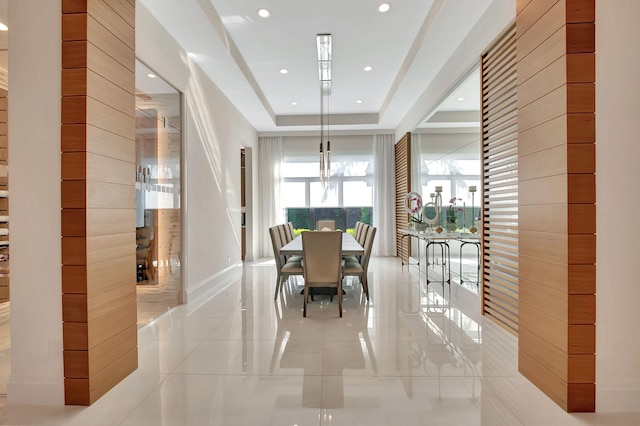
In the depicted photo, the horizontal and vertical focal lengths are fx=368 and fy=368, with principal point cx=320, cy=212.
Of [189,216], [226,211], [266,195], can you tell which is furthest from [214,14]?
[266,195]

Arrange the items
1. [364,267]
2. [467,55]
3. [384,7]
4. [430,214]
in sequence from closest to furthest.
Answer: [384,7]
[467,55]
[364,267]
[430,214]

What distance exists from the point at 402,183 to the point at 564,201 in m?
6.27

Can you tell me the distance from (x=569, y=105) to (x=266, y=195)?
7427 millimetres

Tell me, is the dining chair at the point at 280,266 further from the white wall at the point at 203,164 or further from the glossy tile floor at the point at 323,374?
the white wall at the point at 203,164

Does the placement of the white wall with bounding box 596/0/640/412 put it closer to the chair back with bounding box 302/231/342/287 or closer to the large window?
the chair back with bounding box 302/231/342/287

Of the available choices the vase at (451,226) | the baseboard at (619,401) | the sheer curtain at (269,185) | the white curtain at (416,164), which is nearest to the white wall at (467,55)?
the white curtain at (416,164)

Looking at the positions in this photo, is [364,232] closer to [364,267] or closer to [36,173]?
[364,267]

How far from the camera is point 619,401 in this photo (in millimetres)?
2006

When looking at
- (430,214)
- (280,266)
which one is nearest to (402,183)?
(430,214)

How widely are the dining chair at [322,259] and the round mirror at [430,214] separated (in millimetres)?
2235

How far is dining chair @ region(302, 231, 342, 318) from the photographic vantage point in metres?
3.89

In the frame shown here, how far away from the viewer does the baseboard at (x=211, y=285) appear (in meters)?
4.58

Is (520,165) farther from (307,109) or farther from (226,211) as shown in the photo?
(307,109)

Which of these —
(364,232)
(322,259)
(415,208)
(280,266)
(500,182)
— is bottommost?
(280,266)
